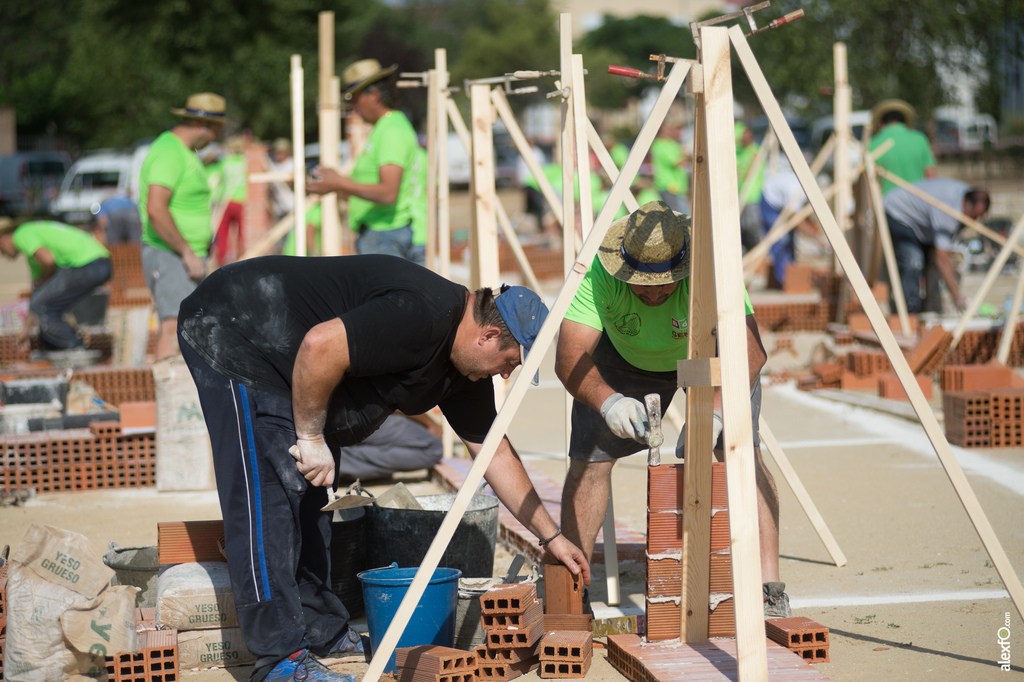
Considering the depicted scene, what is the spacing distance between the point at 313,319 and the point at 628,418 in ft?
3.51

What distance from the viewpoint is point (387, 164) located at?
21.9 feet

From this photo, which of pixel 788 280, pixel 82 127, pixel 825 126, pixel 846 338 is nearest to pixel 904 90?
pixel 825 126

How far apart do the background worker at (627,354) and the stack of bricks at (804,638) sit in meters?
0.21

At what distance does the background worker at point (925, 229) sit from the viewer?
30.9ft

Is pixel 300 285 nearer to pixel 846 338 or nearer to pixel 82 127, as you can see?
pixel 846 338

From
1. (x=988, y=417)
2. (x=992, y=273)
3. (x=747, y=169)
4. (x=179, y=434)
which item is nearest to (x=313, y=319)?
(x=179, y=434)

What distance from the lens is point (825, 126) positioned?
26.0m

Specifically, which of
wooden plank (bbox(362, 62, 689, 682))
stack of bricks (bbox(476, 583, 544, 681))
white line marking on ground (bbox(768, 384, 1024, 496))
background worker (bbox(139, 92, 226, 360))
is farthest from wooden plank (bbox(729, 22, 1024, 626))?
background worker (bbox(139, 92, 226, 360))

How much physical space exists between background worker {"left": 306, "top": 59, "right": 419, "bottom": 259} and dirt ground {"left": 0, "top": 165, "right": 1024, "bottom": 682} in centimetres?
172

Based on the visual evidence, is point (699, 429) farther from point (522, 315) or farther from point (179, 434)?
point (179, 434)

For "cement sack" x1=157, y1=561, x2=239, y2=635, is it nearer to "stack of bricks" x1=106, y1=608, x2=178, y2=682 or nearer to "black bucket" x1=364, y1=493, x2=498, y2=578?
"stack of bricks" x1=106, y1=608, x2=178, y2=682

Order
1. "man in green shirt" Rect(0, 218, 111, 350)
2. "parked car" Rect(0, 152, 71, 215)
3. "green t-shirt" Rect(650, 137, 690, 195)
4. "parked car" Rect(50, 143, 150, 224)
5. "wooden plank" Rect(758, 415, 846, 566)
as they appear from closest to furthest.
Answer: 1. "wooden plank" Rect(758, 415, 846, 566)
2. "man in green shirt" Rect(0, 218, 111, 350)
3. "green t-shirt" Rect(650, 137, 690, 195)
4. "parked car" Rect(50, 143, 150, 224)
5. "parked car" Rect(0, 152, 71, 215)

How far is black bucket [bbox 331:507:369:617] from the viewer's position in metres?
4.04

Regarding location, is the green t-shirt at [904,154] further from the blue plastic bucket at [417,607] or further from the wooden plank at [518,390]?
the blue plastic bucket at [417,607]
